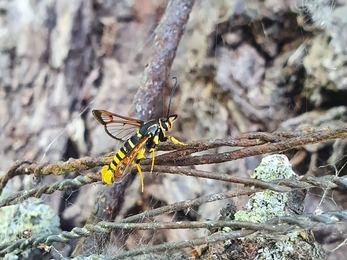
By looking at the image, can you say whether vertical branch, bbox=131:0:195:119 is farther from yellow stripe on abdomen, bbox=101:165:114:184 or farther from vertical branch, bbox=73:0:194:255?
yellow stripe on abdomen, bbox=101:165:114:184

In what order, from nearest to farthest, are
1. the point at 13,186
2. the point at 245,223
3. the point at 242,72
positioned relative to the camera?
the point at 245,223 → the point at 242,72 → the point at 13,186

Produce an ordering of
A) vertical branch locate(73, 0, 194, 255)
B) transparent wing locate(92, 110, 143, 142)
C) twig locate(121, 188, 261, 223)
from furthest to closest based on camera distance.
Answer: vertical branch locate(73, 0, 194, 255) < transparent wing locate(92, 110, 143, 142) < twig locate(121, 188, 261, 223)

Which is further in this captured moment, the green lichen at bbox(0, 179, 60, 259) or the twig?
the green lichen at bbox(0, 179, 60, 259)

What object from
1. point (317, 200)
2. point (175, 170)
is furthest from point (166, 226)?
point (317, 200)

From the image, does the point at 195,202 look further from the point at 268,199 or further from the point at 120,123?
the point at 120,123

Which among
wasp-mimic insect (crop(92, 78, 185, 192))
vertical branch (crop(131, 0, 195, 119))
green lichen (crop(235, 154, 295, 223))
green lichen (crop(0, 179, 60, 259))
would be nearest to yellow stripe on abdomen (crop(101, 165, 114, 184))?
wasp-mimic insect (crop(92, 78, 185, 192))

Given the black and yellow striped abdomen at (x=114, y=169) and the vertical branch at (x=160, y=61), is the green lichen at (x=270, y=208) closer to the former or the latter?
the black and yellow striped abdomen at (x=114, y=169)

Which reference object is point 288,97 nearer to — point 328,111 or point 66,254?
point 328,111

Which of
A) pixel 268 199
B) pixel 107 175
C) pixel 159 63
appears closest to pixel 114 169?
pixel 107 175
